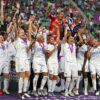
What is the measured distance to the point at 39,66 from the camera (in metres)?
7.77

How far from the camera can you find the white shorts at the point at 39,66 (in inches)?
304

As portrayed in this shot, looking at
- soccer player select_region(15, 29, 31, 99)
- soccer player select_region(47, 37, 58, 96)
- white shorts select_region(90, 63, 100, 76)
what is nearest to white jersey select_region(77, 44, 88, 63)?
white shorts select_region(90, 63, 100, 76)

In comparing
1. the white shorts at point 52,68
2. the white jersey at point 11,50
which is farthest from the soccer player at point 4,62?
the white shorts at point 52,68

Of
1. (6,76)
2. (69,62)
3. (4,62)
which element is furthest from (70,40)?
(6,76)

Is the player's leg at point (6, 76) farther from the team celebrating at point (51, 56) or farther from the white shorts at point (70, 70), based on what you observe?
the white shorts at point (70, 70)

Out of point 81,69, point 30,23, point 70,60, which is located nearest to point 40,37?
point 30,23

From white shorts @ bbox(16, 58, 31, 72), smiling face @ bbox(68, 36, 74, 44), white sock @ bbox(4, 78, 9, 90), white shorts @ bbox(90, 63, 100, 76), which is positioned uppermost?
smiling face @ bbox(68, 36, 74, 44)

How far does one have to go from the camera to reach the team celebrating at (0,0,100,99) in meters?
7.65

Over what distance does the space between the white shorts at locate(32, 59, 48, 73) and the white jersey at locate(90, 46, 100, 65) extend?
157 centimetres

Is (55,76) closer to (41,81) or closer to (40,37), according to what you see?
(41,81)

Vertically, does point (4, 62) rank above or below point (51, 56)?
below

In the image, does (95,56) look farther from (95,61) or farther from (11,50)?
(11,50)

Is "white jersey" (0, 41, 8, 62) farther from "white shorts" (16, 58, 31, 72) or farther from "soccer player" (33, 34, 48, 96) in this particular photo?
"soccer player" (33, 34, 48, 96)

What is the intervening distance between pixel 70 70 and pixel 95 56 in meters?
0.98
